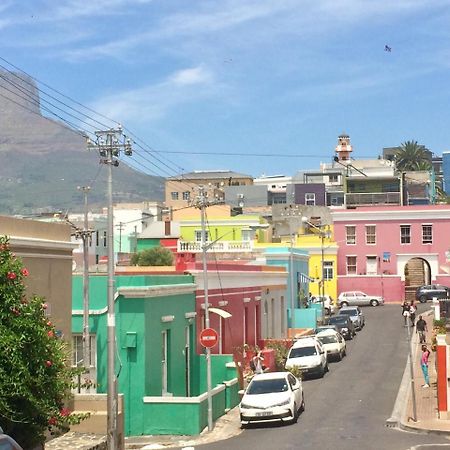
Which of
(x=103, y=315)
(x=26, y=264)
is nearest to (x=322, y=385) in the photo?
(x=103, y=315)

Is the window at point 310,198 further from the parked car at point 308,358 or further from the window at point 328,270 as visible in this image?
the parked car at point 308,358

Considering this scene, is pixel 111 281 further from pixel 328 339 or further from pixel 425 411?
pixel 328 339

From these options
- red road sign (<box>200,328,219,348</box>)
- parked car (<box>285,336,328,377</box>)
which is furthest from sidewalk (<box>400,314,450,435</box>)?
red road sign (<box>200,328,219,348</box>)

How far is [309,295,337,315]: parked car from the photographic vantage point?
66.3m

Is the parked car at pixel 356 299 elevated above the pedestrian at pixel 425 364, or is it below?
above

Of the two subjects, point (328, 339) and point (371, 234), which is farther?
point (371, 234)

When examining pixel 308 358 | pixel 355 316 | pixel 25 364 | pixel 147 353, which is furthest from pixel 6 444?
pixel 355 316

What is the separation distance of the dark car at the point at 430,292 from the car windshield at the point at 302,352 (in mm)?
32120

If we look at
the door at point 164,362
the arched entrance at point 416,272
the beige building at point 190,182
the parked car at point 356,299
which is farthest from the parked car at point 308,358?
the beige building at point 190,182

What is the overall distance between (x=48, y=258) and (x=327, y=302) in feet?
162

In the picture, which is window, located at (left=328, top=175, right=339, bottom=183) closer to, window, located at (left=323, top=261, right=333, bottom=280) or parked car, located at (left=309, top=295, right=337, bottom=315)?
window, located at (left=323, top=261, right=333, bottom=280)

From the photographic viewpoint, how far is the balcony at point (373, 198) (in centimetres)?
9400

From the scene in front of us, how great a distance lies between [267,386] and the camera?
28672 millimetres

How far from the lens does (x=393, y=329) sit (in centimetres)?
5541
